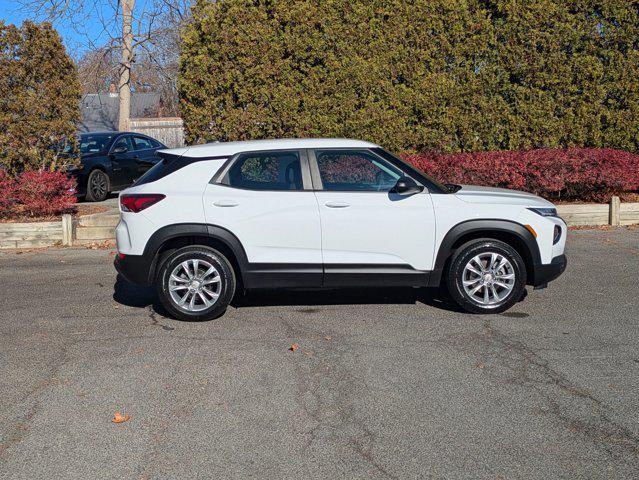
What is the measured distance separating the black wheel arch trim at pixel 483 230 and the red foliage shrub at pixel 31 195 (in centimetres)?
759

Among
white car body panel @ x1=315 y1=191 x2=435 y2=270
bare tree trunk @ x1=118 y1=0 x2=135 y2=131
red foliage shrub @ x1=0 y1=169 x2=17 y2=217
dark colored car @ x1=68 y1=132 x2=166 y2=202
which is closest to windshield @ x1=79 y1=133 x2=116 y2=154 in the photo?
dark colored car @ x1=68 y1=132 x2=166 y2=202

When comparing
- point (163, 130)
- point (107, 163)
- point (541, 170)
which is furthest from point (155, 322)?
point (163, 130)

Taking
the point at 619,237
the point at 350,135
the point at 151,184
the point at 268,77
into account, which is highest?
the point at 268,77

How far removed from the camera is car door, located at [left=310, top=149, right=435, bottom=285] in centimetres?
679

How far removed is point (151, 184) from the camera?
6.91 m

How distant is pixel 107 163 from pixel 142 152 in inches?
57.8

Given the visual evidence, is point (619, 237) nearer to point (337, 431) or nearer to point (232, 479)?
point (337, 431)

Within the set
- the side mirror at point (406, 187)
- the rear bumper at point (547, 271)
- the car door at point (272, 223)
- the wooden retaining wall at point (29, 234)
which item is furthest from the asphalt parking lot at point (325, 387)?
the wooden retaining wall at point (29, 234)

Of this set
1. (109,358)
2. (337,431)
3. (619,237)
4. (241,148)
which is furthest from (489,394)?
(619,237)

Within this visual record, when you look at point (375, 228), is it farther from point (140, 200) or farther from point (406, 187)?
point (140, 200)

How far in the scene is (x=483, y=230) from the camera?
22.7 ft

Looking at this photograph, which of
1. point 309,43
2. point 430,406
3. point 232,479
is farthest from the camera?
point 309,43

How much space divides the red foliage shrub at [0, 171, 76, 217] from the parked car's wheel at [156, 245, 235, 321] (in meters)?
5.98

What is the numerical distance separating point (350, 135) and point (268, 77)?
176 centimetres
